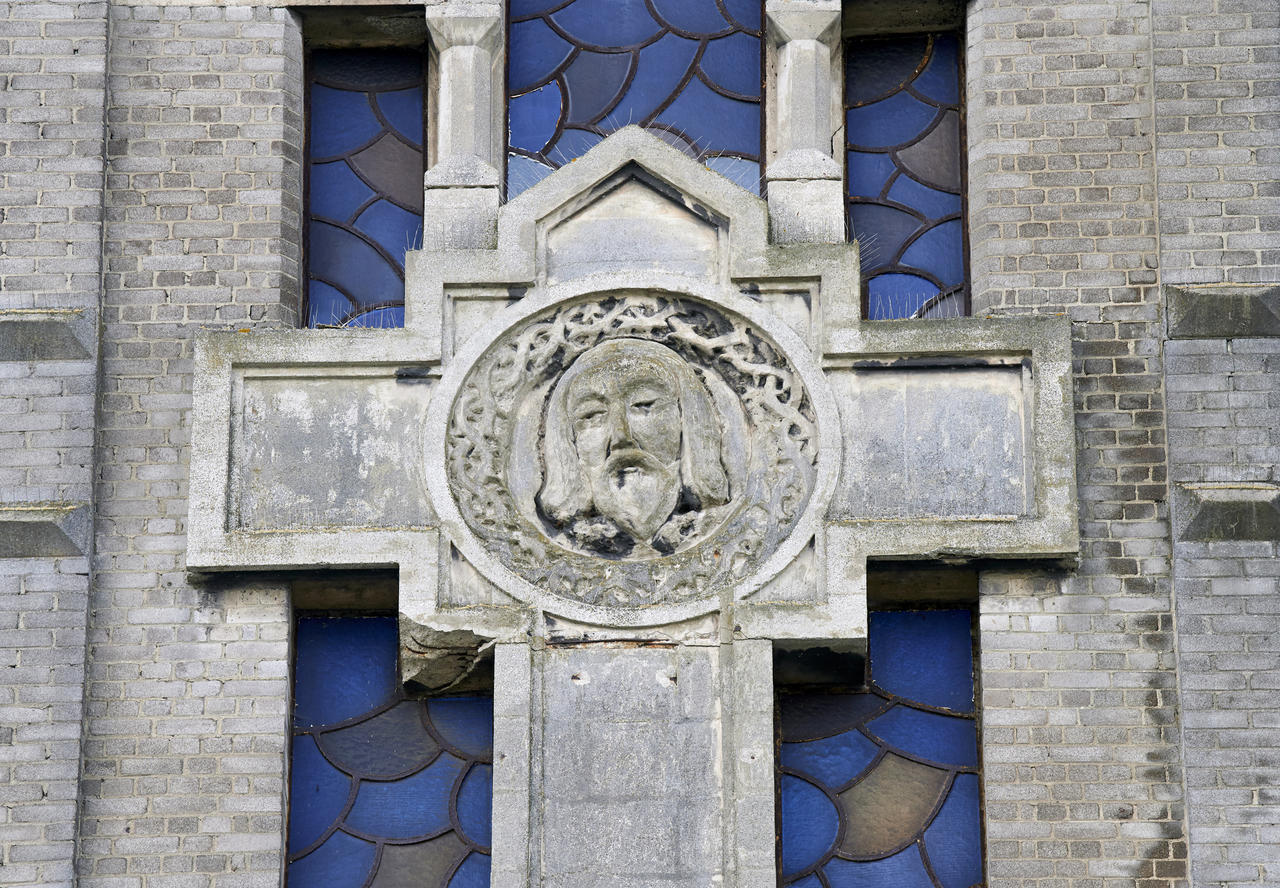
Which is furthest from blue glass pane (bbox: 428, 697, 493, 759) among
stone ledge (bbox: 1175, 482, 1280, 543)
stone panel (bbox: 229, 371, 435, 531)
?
stone ledge (bbox: 1175, 482, 1280, 543)

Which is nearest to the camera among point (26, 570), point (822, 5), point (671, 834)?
point (671, 834)

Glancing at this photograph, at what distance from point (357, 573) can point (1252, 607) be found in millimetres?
3811

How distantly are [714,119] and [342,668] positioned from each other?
3.15m

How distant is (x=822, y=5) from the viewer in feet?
39.3

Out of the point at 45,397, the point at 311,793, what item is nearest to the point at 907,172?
the point at 311,793

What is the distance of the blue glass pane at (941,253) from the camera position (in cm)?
1203

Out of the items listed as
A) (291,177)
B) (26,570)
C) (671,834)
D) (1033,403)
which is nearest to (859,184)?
(1033,403)

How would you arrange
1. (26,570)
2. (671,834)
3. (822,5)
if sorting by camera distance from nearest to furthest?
(671,834), (26,570), (822,5)

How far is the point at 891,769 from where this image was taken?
11250 mm

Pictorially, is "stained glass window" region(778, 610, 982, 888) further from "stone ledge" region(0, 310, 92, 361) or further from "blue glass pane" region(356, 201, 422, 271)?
"stone ledge" region(0, 310, 92, 361)

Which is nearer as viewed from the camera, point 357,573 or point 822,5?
point 357,573

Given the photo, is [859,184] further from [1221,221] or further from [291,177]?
[291,177]

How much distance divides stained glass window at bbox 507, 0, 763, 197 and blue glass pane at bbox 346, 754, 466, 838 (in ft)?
9.18

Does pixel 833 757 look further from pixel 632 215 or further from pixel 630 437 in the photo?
pixel 632 215
